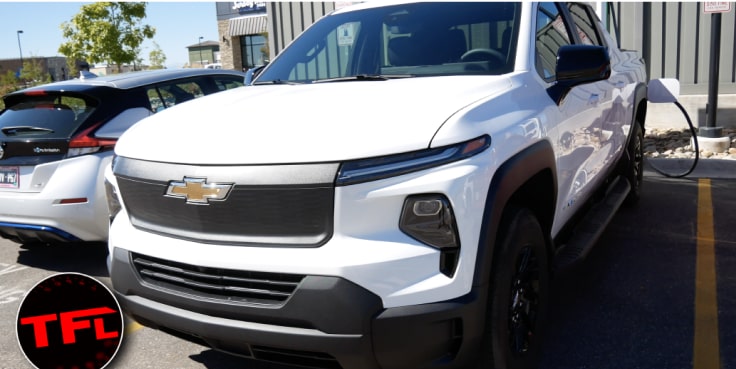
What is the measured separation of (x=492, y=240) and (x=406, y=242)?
1.16ft

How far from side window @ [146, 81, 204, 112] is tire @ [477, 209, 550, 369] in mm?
3512

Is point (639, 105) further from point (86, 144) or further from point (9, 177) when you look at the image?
point (9, 177)

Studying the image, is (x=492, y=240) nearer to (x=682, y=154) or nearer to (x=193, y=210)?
(x=193, y=210)

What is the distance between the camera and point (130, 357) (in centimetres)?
347

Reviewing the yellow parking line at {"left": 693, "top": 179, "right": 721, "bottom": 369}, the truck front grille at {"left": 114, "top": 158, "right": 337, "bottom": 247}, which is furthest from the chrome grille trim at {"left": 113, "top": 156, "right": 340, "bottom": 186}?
the yellow parking line at {"left": 693, "top": 179, "right": 721, "bottom": 369}

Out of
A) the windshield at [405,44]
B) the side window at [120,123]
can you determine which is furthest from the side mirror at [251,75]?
the side window at [120,123]

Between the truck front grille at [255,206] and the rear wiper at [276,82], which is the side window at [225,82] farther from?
the truck front grille at [255,206]

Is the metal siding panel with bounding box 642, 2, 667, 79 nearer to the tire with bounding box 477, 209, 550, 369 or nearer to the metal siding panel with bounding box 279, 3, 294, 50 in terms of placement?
the metal siding panel with bounding box 279, 3, 294, 50

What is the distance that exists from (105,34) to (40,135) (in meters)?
29.3

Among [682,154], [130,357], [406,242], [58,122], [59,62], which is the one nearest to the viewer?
[406,242]

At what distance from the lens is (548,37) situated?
3.74 meters

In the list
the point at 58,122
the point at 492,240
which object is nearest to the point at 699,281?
the point at 492,240

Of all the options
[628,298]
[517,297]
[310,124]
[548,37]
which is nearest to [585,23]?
[548,37]

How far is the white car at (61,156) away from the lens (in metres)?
4.54
